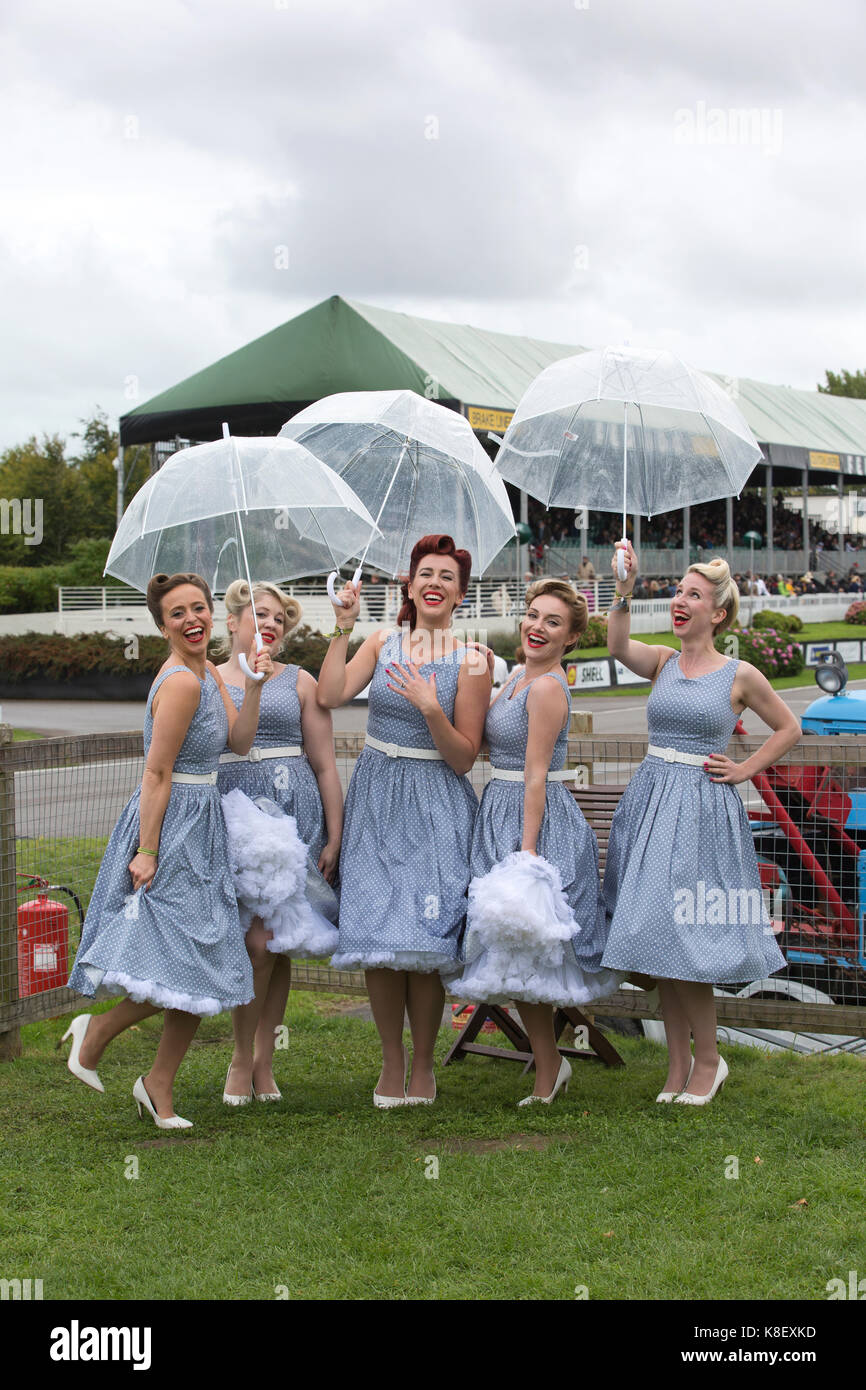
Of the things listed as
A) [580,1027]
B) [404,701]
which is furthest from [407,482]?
[580,1027]

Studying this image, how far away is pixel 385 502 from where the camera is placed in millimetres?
5590

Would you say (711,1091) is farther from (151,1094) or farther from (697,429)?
(697,429)

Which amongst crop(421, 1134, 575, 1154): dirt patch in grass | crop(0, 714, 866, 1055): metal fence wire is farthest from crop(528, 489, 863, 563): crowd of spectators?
crop(421, 1134, 575, 1154): dirt patch in grass

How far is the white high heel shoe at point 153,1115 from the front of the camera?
4.80m

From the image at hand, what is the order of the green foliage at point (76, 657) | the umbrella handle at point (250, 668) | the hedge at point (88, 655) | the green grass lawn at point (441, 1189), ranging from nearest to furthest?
the green grass lawn at point (441, 1189), the umbrella handle at point (250, 668), the hedge at point (88, 655), the green foliage at point (76, 657)

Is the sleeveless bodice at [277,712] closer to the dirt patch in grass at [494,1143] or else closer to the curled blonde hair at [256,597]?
the curled blonde hair at [256,597]

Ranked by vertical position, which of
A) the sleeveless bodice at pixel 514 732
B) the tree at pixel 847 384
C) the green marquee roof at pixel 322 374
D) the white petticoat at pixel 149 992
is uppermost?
the tree at pixel 847 384

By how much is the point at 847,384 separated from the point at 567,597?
117727 mm

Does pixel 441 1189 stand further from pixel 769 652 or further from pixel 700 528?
pixel 700 528

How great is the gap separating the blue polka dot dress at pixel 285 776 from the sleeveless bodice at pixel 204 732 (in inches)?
10.3

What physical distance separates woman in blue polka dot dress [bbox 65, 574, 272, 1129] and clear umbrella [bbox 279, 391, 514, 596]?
956 mm

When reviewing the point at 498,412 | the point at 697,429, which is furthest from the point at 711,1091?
the point at 498,412

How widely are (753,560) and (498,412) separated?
19041 mm

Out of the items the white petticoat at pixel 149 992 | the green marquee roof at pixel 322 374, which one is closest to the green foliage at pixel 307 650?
the green marquee roof at pixel 322 374
